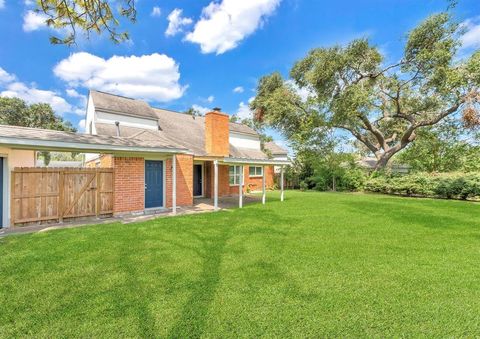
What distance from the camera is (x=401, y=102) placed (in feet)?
63.2

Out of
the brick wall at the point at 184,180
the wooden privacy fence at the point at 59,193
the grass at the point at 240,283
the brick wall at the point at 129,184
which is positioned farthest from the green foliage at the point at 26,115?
the grass at the point at 240,283

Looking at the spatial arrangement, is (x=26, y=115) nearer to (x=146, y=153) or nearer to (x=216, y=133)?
(x=216, y=133)

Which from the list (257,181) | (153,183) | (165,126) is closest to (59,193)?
(153,183)

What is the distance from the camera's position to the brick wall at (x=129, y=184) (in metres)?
9.27

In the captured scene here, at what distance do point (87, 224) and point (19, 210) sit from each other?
1.93 metres

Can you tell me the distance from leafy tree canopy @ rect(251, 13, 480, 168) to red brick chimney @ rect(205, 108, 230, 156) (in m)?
9.52

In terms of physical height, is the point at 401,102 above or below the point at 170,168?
above

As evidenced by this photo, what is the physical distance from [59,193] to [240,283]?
744cm

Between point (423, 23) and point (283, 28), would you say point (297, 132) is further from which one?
point (423, 23)

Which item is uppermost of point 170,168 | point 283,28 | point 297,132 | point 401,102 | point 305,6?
point 283,28

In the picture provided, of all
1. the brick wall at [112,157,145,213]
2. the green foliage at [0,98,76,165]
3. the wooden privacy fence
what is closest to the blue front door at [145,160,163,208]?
the brick wall at [112,157,145,213]

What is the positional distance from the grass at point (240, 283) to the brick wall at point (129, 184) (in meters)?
2.44

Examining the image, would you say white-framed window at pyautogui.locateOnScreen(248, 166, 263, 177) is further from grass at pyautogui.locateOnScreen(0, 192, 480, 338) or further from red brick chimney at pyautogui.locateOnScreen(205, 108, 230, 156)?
grass at pyautogui.locateOnScreen(0, 192, 480, 338)

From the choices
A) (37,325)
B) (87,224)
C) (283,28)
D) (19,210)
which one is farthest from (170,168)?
(283,28)
